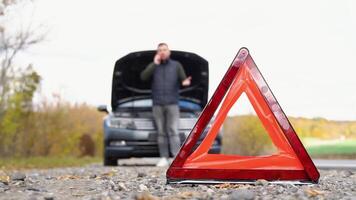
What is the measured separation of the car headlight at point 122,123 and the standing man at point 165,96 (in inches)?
24.6

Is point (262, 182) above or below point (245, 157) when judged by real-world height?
below

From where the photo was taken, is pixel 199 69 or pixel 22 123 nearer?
pixel 199 69

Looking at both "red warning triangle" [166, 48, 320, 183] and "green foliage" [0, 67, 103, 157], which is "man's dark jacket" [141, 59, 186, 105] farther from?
"green foliage" [0, 67, 103, 157]

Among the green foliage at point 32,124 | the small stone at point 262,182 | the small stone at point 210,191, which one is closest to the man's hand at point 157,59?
the small stone at point 262,182

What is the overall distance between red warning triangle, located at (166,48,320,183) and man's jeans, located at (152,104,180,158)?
243 inches

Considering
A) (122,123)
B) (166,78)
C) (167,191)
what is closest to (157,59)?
(166,78)

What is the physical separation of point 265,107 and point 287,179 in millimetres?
615

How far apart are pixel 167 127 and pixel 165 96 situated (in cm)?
59

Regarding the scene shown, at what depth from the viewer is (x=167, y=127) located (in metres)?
11.5

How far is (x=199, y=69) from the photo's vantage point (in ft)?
40.3

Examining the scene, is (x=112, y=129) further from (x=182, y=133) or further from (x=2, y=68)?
(x=2, y=68)

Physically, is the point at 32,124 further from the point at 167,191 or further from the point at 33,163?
the point at 167,191

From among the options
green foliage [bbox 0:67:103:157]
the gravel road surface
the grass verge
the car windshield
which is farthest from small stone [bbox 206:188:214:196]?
green foliage [bbox 0:67:103:157]

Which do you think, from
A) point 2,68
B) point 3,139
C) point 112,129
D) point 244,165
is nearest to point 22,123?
point 3,139
